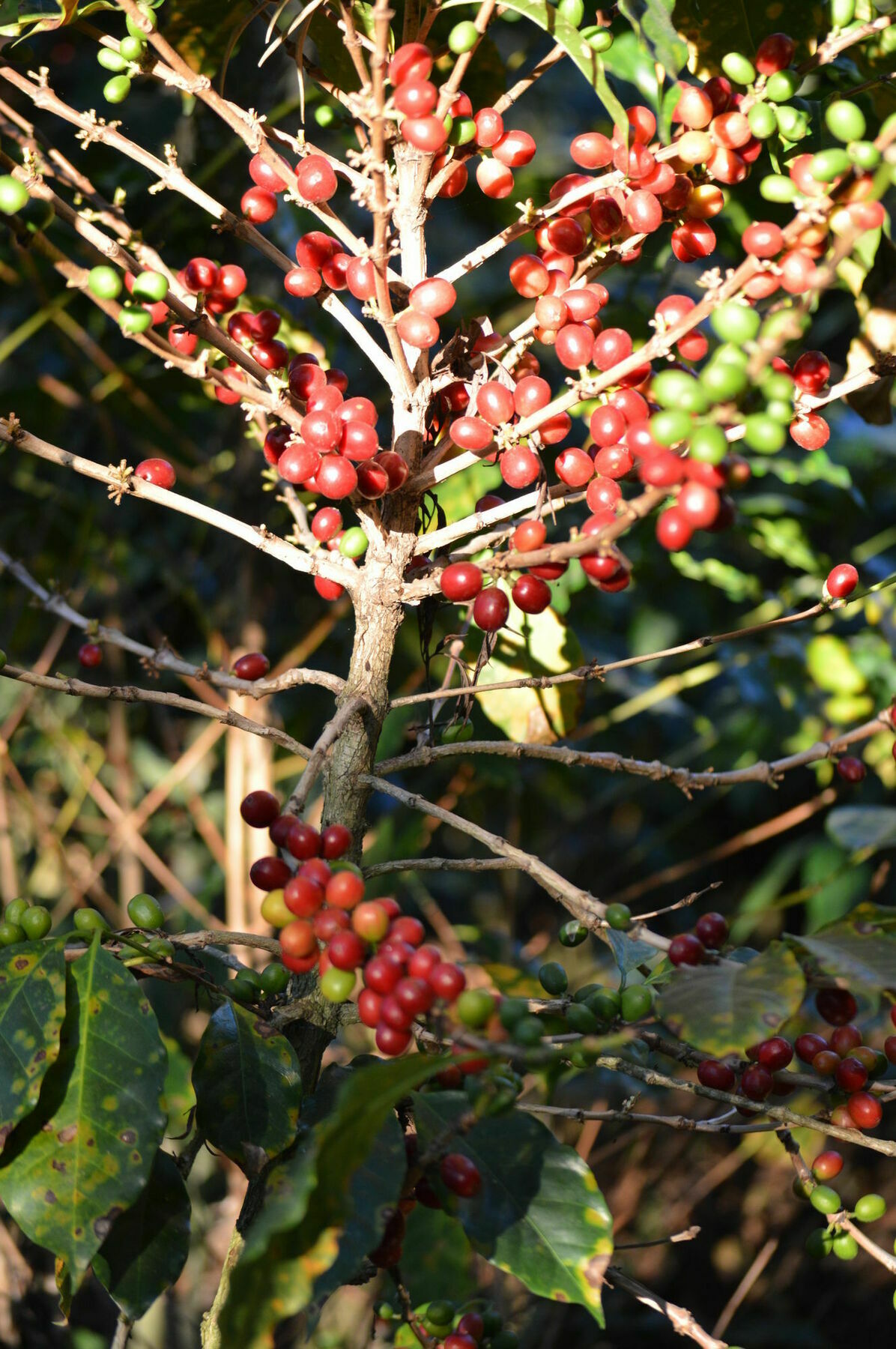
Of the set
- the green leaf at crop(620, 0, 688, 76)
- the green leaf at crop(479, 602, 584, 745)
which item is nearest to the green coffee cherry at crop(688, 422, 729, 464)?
the green leaf at crop(620, 0, 688, 76)

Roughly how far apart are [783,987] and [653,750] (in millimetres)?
1573

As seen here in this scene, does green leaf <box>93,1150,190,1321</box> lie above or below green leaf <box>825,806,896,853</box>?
below

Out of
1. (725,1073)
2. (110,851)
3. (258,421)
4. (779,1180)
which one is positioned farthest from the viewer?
(779,1180)

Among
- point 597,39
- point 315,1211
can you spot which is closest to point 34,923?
point 315,1211

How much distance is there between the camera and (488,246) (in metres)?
0.61

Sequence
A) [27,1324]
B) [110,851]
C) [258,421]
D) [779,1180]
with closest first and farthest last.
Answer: [258,421], [27,1324], [110,851], [779,1180]

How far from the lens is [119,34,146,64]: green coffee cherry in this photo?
1.92ft

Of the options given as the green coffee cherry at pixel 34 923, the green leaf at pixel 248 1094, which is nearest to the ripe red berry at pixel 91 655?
the green coffee cherry at pixel 34 923

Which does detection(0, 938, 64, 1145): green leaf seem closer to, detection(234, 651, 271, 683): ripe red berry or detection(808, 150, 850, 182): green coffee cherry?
detection(234, 651, 271, 683): ripe red berry

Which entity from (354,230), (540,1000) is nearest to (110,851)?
(354,230)

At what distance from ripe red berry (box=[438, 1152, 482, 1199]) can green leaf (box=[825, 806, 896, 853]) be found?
1.83 ft

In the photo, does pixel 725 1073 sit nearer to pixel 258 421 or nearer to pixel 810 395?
pixel 810 395

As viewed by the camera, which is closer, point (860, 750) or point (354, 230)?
point (354, 230)

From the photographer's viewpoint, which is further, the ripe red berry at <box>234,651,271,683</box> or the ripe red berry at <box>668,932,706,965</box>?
the ripe red berry at <box>234,651,271,683</box>
